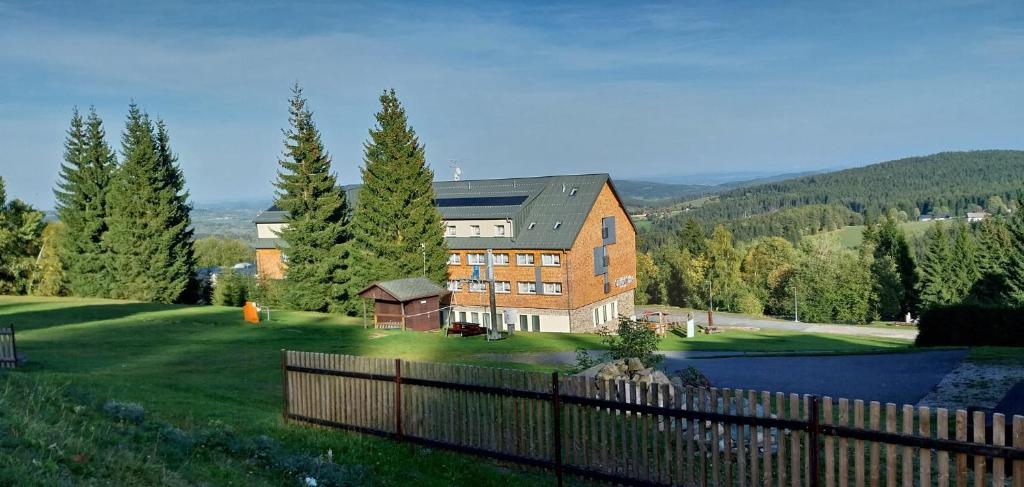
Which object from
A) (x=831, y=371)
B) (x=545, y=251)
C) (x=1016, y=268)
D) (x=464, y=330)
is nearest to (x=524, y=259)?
(x=545, y=251)

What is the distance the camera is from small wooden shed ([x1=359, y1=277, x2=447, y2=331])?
41.6 metres

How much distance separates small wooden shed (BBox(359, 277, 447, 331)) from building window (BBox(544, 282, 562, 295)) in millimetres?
18636

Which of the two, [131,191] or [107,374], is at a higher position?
[131,191]

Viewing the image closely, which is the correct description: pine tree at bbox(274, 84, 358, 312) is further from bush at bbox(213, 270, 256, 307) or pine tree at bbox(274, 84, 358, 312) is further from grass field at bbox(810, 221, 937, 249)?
grass field at bbox(810, 221, 937, 249)

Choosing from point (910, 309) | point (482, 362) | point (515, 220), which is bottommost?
point (910, 309)

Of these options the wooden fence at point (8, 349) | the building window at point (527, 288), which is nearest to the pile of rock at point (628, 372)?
the wooden fence at point (8, 349)

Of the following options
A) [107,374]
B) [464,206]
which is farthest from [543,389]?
[464,206]

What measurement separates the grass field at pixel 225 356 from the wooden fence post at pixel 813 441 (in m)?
4.36

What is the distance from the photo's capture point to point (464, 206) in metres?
67.8

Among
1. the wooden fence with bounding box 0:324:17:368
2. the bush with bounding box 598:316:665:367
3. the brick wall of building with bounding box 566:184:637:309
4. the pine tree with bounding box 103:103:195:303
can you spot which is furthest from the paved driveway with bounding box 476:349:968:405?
the pine tree with bounding box 103:103:195:303

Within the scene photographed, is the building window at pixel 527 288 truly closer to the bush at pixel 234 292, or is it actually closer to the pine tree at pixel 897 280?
the bush at pixel 234 292

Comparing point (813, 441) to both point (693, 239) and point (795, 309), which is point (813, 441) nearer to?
point (795, 309)

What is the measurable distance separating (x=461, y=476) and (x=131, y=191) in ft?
206

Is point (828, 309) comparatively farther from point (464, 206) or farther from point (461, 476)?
point (461, 476)
